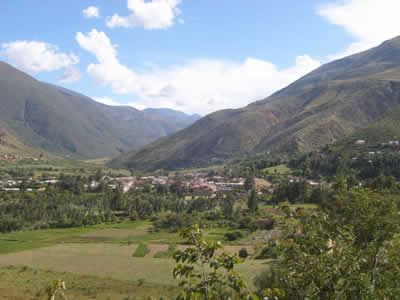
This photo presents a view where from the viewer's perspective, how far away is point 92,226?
70.8 m

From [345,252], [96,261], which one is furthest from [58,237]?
[345,252]

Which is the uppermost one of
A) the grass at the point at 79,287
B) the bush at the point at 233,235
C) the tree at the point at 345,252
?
the tree at the point at 345,252

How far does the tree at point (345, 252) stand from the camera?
6.32 m

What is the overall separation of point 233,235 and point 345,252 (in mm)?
53406

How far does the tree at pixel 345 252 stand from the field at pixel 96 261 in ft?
73.9

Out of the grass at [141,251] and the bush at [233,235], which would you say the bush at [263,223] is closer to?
the bush at [233,235]

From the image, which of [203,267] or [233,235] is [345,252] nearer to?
[203,267]

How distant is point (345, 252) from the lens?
699 cm

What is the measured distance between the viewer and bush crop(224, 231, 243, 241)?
57938 millimetres

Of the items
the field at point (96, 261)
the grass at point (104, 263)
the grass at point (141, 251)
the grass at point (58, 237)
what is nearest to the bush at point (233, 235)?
the field at point (96, 261)

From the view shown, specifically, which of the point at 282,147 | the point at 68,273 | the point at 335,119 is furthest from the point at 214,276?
the point at 335,119

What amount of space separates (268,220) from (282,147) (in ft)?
378

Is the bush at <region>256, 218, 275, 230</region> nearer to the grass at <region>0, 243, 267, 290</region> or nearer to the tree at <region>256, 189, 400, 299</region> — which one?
the grass at <region>0, 243, 267, 290</region>

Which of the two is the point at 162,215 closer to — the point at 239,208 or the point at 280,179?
the point at 239,208
